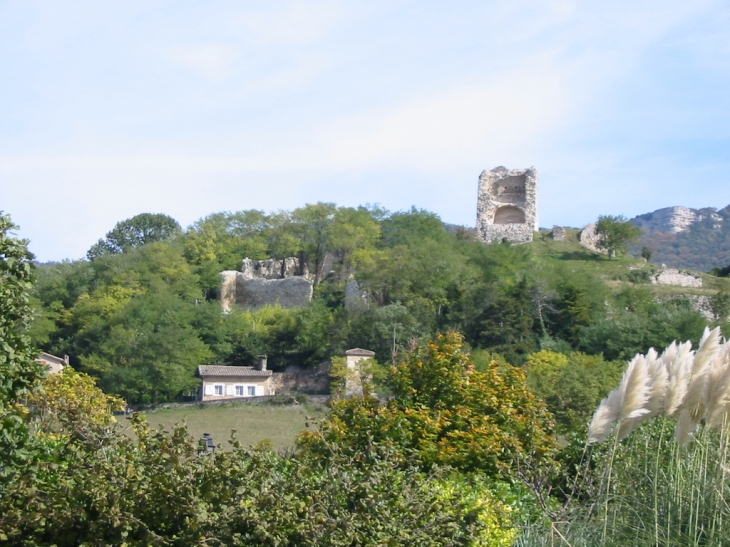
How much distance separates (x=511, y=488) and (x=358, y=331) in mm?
35148

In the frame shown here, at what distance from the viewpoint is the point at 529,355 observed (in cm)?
3950

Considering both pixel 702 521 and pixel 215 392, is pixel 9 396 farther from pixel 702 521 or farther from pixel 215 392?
pixel 215 392

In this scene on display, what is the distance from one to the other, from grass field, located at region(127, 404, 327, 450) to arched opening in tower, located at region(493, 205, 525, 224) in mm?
23345

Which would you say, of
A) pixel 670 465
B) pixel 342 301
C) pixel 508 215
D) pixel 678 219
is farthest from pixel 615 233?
pixel 678 219

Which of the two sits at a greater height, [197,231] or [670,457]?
[197,231]

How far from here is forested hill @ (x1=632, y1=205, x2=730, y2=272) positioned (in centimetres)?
14350

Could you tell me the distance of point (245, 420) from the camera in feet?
126

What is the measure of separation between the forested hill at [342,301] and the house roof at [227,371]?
73 cm

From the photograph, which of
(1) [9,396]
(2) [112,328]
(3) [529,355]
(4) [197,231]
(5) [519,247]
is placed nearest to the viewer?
(1) [9,396]

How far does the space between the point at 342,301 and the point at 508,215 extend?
13.9 metres

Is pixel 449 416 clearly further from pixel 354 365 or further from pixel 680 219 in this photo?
pixel 680 219

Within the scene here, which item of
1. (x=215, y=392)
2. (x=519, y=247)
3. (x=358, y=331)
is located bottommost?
(x=215, y=392)

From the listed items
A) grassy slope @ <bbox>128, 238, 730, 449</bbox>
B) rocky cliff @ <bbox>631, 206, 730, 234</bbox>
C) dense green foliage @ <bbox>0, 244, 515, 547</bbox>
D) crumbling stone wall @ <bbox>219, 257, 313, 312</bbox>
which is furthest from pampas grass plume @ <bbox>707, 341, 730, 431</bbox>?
rocky cliff @ <bbox>631, 206, 730, 234</bbox>

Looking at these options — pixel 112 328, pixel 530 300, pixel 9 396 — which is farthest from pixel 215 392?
pixel 9 396
